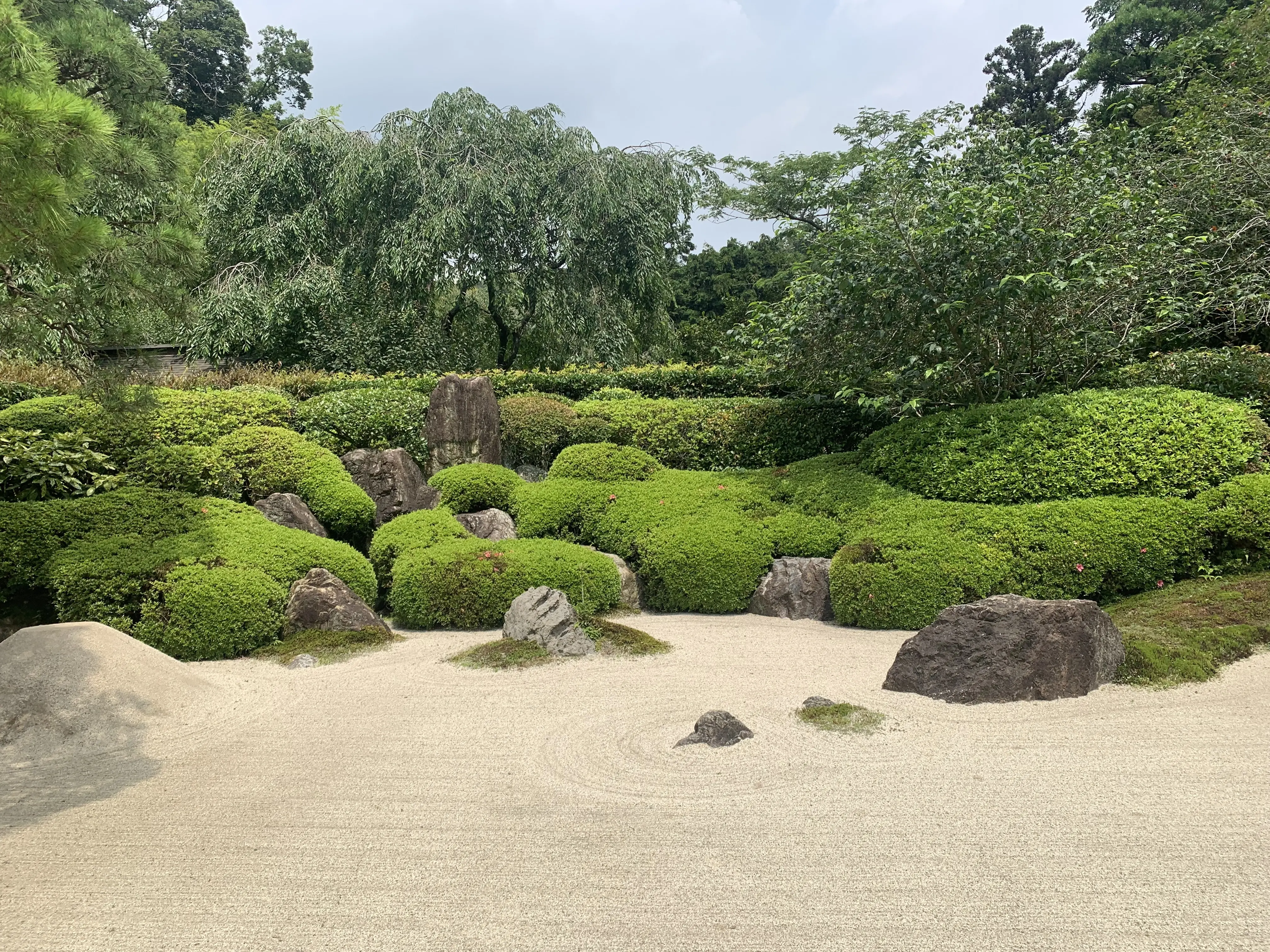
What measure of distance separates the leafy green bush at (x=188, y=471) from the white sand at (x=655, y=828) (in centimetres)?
373

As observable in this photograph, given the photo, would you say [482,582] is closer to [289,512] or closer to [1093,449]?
[289,512]

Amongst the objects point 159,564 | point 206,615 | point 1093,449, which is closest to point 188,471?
point 159,564

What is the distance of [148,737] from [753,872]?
3.39 m

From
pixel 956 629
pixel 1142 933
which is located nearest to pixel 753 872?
pixel 1142 933

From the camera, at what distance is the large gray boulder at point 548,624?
6062 mm

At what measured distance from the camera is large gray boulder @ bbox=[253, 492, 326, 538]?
7.98 meters

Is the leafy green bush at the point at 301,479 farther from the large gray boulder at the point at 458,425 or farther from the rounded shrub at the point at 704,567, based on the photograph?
the rounded shrub at the point at 704,567

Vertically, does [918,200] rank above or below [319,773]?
above

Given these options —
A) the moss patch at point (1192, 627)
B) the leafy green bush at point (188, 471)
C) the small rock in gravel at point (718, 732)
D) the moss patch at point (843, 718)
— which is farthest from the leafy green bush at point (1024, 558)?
the leafy green bush at point (188, 471)

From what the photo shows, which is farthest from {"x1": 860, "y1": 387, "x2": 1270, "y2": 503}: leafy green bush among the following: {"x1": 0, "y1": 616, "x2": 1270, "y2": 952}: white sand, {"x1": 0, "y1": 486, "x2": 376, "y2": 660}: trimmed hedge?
{"x1": 0, "y1": 486, "x2": 376, "y2": 660}: trimmed hedge

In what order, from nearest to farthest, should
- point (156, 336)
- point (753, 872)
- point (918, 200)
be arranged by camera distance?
point (753, 872), point (918, 200), point (156, 336)

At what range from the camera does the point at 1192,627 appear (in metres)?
5.81

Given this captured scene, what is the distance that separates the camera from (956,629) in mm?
4977

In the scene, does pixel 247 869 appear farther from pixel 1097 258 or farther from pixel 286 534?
pixel 1097 258
